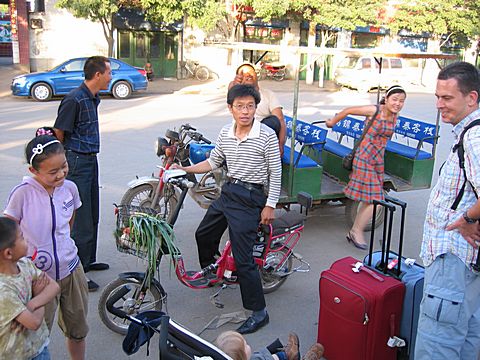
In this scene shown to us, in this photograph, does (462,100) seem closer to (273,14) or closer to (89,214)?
(89,214)

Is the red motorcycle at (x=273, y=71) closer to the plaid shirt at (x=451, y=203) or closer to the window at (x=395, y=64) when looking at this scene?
the window at (x=395, y=64)

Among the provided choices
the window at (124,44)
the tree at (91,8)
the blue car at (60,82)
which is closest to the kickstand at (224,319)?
the blue car at (60,82)

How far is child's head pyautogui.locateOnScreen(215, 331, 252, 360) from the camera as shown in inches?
106

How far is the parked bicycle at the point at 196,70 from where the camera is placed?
26.1 m

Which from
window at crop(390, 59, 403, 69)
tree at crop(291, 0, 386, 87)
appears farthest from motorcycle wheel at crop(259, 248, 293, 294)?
window at crop(390, 59, 403, 69)

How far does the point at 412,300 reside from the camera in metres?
3.50

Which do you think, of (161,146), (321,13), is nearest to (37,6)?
(321,13)

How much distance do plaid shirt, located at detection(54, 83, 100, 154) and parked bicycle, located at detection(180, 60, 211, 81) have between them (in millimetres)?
21796

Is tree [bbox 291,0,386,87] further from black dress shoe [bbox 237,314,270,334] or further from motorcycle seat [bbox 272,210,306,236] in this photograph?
black dress shoe [bbox 237,314,270,334]

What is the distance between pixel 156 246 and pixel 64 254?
76cm

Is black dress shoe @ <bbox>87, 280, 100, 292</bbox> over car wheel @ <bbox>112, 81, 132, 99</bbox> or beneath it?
beneath

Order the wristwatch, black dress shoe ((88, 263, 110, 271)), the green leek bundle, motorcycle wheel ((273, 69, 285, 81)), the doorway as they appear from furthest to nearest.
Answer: motorcycle wheel ((273, 69, 285, 81)) < the doorway < black dress shoe ((88, 263, 110, 271)) < the green leek bundle < the wristwatch

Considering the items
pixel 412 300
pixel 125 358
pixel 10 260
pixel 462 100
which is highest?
pixel 462 100

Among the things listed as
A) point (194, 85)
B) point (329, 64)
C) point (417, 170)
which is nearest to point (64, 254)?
point (417, 170)
